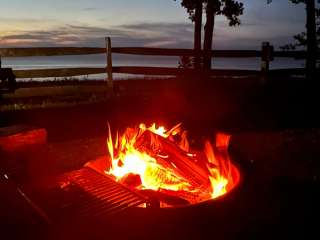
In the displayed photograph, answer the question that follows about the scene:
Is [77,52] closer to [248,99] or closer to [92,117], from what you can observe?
[92,117]

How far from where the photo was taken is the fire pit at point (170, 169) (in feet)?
12.4

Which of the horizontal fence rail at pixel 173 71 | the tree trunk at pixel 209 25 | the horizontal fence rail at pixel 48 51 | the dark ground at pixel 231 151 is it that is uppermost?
the tree trunk at pixel 209 25

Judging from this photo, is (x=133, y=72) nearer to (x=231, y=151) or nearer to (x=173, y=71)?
(x=173, y=71)

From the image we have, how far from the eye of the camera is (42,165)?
17.0 ft

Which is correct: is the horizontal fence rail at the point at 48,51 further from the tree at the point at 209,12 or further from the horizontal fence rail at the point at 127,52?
the tree at the point at 209,12

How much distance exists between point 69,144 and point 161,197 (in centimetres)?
431

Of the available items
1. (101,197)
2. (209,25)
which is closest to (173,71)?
(209,25)

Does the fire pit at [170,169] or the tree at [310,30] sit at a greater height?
the tree at [310,30]

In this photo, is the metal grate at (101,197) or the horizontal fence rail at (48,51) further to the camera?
the horizontal fence rail at (48,51)

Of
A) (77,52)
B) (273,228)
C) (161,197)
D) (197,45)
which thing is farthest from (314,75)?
(161,197)

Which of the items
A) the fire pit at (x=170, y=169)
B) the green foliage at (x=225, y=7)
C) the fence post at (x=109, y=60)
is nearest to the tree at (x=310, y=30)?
the green foliage at (x=225, y=7)

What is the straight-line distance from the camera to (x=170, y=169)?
3.84 meters

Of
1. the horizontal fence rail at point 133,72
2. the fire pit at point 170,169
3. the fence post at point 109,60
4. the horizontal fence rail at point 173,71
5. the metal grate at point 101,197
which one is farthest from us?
the horizontal fence rail at point 173,71

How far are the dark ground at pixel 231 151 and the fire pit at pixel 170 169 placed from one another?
26cm
